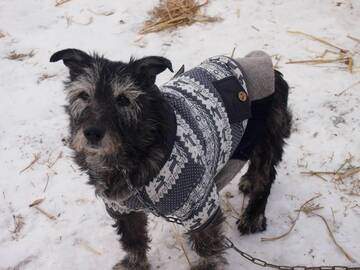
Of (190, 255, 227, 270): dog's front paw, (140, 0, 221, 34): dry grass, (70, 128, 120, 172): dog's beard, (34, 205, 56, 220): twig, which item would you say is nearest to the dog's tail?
(190, 255, 227, 270): dog's front paw

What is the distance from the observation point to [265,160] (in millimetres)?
3805

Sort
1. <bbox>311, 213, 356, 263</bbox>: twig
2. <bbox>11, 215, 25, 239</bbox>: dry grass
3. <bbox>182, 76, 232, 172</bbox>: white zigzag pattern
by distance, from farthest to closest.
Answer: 1. <bbox>11, 215, 25, 239</bbox>: dry grass
2. <bbox>311, 213, 356, 263</bbox>: twig
3. <bbox>182, 76, 232, 172</bbox>: white zigzag pattern

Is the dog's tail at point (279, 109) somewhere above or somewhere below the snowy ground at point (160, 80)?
above

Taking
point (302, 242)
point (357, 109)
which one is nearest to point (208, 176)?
point (302, 242)

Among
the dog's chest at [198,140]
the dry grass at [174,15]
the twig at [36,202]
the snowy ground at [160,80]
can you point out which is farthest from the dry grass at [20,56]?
the dog's chest at [198,140]

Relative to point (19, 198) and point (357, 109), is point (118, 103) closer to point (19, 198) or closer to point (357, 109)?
point (19, 198)

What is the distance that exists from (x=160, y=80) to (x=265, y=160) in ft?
7.08

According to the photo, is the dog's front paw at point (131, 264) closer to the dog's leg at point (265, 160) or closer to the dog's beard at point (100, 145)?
the dog's leg at point (265, 160)

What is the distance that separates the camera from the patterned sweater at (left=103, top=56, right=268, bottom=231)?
113 inches

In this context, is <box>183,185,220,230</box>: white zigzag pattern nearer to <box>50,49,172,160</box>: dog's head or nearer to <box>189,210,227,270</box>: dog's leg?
<box>189,210,227,270</box>: dog's leg

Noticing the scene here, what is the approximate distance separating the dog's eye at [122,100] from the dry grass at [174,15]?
3857mm

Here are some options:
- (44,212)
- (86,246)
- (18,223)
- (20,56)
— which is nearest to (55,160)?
(44,212)

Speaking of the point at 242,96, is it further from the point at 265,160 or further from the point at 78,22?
the point at 78,22

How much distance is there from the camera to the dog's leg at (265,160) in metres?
3.63
